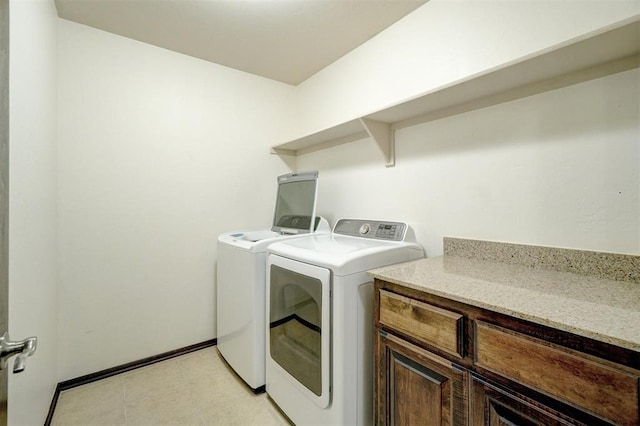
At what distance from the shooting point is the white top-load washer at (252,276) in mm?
1721

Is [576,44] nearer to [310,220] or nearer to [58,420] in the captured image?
[310,220]

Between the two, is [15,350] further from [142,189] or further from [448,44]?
[448,44]

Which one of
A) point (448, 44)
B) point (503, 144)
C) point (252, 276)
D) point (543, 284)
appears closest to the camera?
point (543, 284)

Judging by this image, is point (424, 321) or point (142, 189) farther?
point (142, 189)

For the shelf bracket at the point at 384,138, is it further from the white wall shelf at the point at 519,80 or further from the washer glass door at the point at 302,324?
the washer glass door at the point at 302,324

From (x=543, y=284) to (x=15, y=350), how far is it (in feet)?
4.85

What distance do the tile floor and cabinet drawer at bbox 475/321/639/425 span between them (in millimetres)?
1239

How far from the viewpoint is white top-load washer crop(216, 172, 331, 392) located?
67.7 inches

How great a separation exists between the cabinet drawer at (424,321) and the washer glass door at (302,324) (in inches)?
10.7

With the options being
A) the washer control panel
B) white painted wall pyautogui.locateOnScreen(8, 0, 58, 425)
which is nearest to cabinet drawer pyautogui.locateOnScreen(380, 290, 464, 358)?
the washer control panel

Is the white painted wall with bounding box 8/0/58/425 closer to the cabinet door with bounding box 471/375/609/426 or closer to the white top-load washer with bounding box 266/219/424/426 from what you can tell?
the white top-load washer with bounding box 266/219/424/426

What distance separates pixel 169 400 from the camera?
68.0 inches

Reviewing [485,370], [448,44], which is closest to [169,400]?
[485,370]

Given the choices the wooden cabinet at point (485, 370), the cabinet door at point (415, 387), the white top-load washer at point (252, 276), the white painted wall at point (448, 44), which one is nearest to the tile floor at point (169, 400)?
the white top-load washer at point (252, 276)
